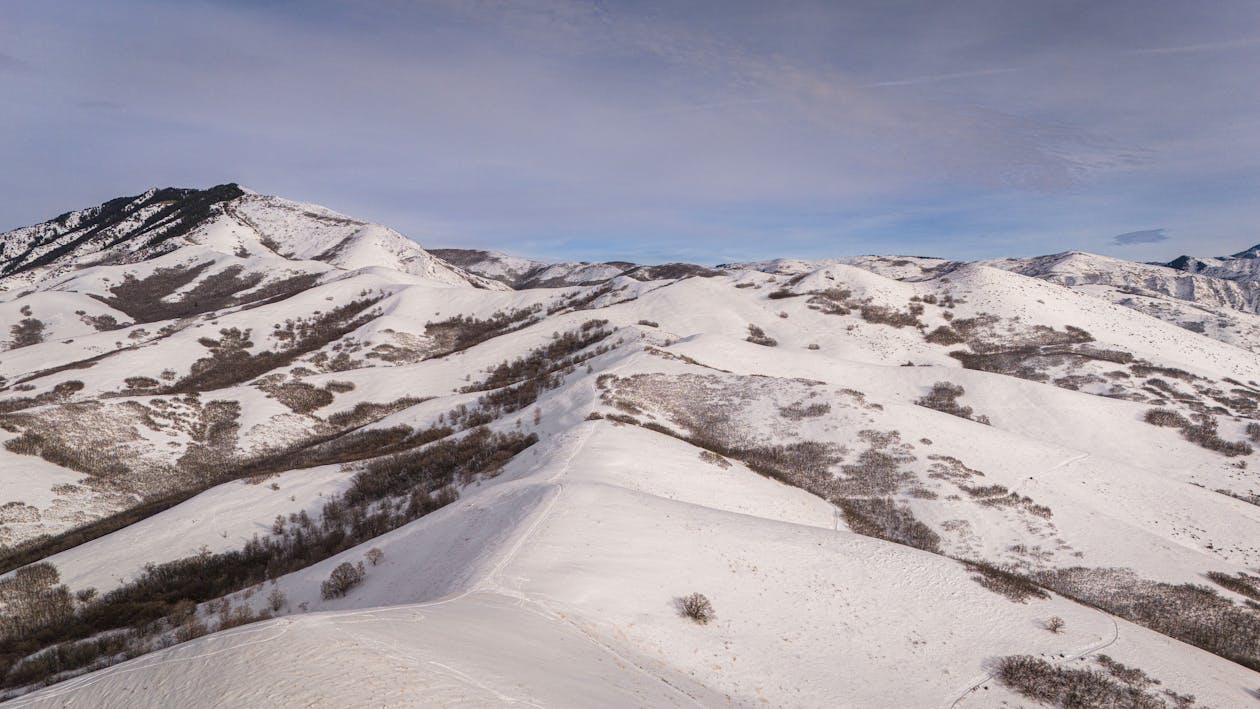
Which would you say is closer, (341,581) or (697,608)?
(697,608)

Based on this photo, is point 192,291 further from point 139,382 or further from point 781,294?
point 781,294

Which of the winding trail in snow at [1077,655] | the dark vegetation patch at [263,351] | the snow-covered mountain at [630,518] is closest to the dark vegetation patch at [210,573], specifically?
the snow-covered mountain at [630,518]

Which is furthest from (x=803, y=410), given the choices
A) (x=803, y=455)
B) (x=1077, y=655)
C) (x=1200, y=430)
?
(x=1200, y=430)

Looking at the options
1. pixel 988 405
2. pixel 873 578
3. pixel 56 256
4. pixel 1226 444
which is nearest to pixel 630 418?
pixel 873 578

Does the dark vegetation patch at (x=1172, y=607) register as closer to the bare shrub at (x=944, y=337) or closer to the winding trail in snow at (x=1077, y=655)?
the winding trail in snow at (x=1077, y=655)

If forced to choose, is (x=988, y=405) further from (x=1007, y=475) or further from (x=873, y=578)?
(x=873, y=578)
